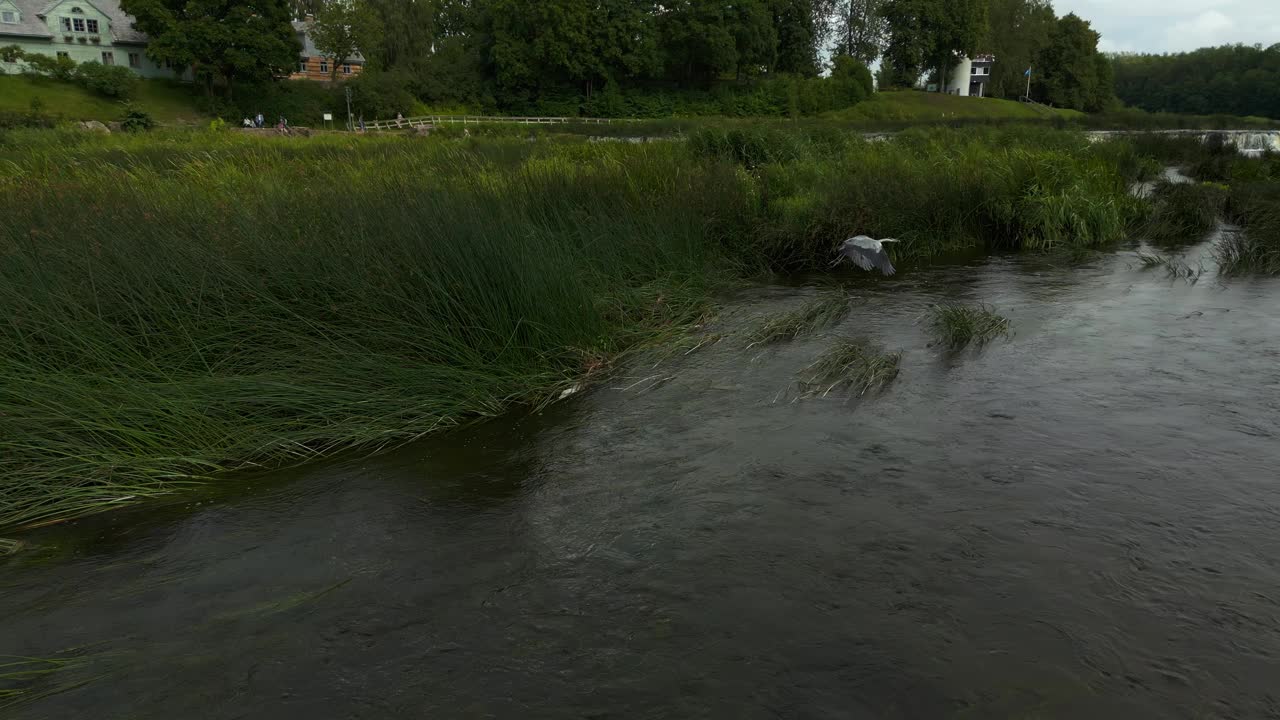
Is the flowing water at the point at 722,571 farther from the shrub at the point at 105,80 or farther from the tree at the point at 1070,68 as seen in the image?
the tree at the point at 1070,68

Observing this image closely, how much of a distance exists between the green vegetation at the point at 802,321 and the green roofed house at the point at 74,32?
228 feet

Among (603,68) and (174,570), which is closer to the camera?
(174,570)

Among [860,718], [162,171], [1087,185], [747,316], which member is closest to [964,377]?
[747,316]

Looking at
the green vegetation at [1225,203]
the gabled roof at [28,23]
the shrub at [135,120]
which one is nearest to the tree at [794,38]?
the shrub at [135,120]

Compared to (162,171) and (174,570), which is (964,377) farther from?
(162,171)

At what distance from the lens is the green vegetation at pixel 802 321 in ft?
26.4

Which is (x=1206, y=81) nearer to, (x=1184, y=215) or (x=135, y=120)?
(x=1184, y=215)

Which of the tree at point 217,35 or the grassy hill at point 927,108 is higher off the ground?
the tree at point 217,35

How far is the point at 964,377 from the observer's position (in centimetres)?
689

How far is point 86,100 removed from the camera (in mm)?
56375

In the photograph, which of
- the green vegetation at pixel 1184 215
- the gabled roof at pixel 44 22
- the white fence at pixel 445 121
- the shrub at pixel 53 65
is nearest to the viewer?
the green vegetation at pixel 1184 215

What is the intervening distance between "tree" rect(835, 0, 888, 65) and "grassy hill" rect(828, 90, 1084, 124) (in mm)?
15271

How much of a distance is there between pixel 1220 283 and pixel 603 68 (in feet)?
211

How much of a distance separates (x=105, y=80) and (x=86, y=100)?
2.18 m
